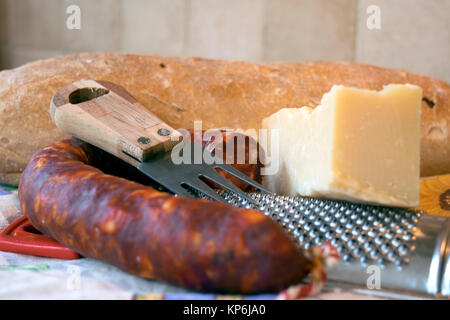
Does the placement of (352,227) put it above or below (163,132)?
below

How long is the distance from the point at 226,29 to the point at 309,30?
557 mm

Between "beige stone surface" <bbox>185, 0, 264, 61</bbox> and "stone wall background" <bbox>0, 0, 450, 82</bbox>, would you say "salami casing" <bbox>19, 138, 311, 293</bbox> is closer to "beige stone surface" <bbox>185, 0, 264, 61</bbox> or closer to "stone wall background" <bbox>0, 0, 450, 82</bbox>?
"stone wall background" <bbox>0, 0, 450, 82</bbox>

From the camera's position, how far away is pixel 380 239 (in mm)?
696

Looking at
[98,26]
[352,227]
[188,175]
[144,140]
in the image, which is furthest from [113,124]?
[98,26]

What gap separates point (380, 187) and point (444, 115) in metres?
0.85

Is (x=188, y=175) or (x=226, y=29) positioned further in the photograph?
(x=226, y=29)

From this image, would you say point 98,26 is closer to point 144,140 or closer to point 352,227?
point 144,140

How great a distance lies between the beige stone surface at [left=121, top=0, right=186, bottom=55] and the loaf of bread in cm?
141

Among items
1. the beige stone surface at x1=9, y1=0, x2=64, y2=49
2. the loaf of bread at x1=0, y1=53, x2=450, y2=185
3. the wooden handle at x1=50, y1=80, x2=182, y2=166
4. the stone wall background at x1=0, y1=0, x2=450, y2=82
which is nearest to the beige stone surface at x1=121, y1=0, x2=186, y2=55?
the stone wall background at x1=0, y1=0, x2=450, y2=82

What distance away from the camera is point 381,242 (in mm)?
688

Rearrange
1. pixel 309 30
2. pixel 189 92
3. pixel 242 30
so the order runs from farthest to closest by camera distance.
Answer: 1. pixel 242 30
2. pixel 309 30
3. pixel 189 92

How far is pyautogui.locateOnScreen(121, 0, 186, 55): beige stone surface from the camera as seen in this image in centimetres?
288

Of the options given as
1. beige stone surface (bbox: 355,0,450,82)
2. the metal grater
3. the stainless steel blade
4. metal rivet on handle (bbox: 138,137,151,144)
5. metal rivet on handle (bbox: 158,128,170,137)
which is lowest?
the metal grater

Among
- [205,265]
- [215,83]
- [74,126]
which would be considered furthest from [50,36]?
[205,265]
